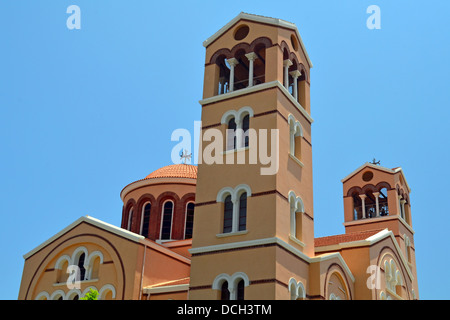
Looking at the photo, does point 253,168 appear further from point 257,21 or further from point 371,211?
point 371,211

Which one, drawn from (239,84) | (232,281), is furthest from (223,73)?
(232,281)

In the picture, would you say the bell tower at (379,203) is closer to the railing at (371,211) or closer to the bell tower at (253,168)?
the railing at (371,211)

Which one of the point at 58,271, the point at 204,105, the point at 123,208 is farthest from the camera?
the point at 123,208

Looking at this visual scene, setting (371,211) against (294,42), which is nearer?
(294,42)

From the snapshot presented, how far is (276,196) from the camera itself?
19000 mm

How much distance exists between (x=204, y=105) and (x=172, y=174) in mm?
9639

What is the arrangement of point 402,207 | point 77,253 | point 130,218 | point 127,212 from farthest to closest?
point 402,207, point 127,212, point 130,218, point 77,253

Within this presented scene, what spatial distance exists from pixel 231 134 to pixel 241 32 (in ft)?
14.8

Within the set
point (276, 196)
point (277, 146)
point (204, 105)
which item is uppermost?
point (204, 105)

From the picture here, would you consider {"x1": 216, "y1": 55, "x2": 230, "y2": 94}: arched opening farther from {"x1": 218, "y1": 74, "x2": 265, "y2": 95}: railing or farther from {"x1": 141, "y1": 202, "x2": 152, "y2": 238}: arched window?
{"x1": 141, "y1": 202, "x2": 152, "y2": 238}: arched window

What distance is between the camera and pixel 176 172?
104 ft
